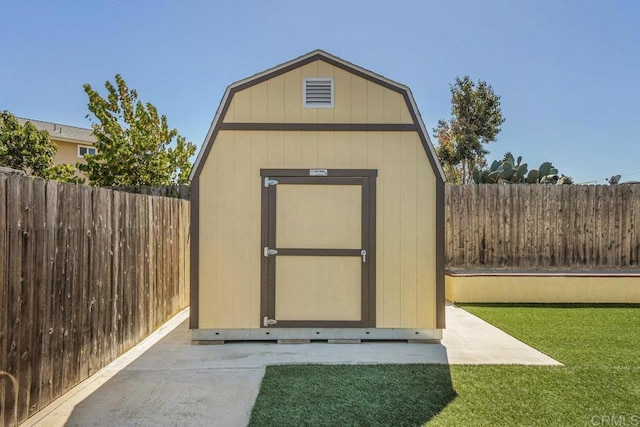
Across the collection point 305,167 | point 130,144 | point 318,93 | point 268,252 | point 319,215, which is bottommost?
point 268,252

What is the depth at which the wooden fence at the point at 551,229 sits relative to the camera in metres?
7.51

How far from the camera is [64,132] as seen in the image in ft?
70.0

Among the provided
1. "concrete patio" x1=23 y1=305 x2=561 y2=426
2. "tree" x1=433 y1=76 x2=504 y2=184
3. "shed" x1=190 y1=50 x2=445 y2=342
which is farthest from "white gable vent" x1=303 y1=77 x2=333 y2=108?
"tree" x1=433 y1=76 x2=504 y2=184

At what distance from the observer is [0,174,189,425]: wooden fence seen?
2.45m

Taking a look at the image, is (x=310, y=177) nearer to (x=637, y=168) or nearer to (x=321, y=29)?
(x=321, y=29)

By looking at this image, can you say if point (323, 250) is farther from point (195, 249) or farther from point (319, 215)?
point (195, 249)

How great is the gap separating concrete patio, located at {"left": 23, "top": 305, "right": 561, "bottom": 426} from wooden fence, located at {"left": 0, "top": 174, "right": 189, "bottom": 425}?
0.19 m

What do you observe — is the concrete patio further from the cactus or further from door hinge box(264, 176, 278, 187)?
the cactus

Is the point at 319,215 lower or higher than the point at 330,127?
lower

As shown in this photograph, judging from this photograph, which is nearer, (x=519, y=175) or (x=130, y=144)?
(x=519, y=175)

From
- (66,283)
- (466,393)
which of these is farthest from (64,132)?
(466,393)

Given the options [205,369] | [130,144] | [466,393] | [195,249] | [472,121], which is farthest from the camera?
[472,121]

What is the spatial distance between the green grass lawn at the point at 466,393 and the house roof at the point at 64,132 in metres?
20.9

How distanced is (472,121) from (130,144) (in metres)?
11.3
